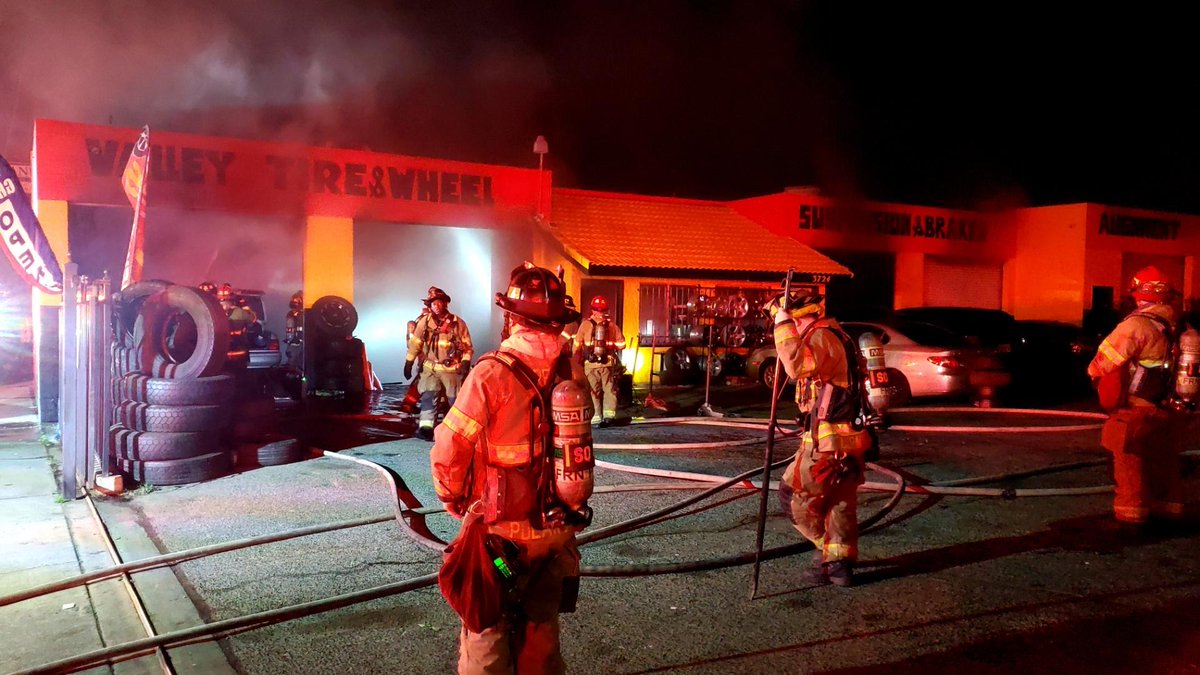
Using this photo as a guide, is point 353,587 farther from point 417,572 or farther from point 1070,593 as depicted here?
point 1070,593

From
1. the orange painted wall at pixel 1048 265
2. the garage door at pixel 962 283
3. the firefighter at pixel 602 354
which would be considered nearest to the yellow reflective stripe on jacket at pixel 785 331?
the firefighter at pixel 602 354

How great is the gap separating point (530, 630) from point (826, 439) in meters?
2.34

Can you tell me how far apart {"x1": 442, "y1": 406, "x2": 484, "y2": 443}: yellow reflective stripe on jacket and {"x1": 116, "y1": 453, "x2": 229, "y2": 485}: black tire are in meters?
5.44

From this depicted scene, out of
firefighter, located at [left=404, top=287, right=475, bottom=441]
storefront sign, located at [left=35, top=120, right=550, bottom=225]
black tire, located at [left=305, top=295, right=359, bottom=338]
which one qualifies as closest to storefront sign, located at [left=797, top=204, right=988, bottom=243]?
storefront sign, located at [left=35, top=120, right=550, bottom=225]

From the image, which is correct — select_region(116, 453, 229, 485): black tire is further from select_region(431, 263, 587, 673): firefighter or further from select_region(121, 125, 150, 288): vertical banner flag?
select_region(431, 263, 587, 673): firefighter

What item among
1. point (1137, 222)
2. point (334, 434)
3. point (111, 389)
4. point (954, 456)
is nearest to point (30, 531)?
point (111, 389)

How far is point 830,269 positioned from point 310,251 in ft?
34.5

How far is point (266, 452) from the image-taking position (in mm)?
7957

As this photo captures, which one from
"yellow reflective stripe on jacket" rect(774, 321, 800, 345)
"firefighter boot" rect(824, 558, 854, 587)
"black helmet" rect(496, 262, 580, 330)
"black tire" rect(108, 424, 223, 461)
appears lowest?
"firefighter boot" rect(824, 558, 854, 587)

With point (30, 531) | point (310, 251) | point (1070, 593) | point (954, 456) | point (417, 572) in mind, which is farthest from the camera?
point (310, 251)

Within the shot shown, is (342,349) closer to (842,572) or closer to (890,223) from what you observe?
(842,572)

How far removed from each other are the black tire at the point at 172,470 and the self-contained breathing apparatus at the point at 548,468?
538cm

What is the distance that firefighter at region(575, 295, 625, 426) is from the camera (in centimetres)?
1051

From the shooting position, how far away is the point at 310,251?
1467 cm
